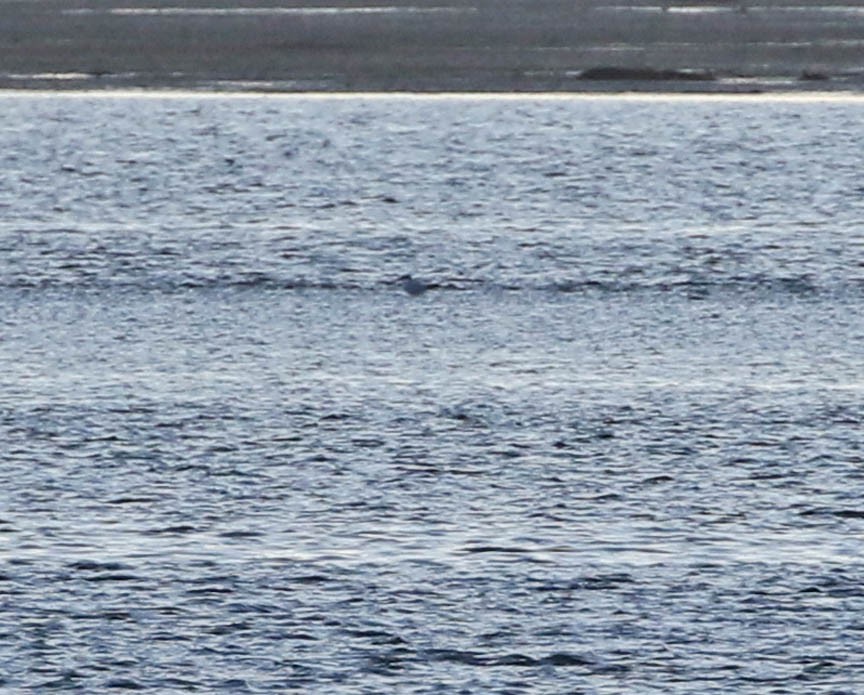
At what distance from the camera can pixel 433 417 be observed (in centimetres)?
538

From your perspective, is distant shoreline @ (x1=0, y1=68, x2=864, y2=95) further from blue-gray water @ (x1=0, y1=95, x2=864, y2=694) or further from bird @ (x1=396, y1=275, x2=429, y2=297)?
bird @ (x1=396, y1=275, x2=429, y2=297)

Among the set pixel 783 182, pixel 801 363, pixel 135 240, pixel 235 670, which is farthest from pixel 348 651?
pixel 783 182

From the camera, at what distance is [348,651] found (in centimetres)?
371

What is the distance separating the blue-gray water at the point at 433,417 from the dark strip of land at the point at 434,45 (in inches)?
129

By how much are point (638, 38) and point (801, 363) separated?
375 inches

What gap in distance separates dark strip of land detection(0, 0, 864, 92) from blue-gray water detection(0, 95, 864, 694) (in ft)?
10.8

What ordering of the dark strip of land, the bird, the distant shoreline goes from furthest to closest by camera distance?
the dark strip of land < the distant shoreline < the bird

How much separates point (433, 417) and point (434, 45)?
9355 millimetres

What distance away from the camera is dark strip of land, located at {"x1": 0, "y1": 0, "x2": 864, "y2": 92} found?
42.5ft

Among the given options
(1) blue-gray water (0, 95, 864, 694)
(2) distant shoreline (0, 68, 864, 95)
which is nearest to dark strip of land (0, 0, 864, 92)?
(2) distant shoreline (0, 68, 864, 95)

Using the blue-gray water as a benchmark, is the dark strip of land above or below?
above

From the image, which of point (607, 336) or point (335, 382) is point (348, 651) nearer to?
point (335, 382)

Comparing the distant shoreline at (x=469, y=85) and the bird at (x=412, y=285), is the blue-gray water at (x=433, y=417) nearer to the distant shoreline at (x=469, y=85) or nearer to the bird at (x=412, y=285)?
the bird at (x=412, y=285)

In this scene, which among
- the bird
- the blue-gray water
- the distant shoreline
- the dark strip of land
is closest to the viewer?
the blue-gray water
